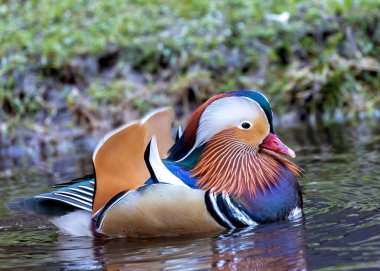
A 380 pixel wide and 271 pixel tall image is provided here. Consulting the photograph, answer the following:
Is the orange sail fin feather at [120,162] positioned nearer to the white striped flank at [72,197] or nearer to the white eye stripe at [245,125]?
the white striped flank at [72,197]

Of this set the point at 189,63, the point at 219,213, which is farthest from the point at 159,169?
the point at 189,63

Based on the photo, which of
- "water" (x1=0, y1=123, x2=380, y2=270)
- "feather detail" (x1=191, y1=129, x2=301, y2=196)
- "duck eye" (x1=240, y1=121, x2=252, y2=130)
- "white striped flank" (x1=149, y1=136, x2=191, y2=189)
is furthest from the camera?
"duck eye" (x1=240, y1=121, x2=252, y2=130)

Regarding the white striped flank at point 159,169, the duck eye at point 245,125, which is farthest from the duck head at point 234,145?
the white striped flank at point 159,169

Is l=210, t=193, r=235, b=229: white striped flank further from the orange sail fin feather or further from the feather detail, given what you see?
the orange sail fin feather

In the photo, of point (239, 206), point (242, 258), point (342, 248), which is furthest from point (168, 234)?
point (342, 248)

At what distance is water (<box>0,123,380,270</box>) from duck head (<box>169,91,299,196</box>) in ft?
0.91

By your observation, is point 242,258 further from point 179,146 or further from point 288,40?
point 288,40

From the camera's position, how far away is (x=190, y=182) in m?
4.19

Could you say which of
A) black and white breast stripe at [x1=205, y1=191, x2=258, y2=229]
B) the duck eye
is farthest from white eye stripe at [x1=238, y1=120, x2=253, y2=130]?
black and white breast stripe at [x1=205, y1=191, x2=258, y2=229]

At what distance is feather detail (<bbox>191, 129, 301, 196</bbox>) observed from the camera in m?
4.25

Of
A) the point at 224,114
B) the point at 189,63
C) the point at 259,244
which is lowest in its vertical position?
the point at 259,244

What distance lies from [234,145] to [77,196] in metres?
0.85

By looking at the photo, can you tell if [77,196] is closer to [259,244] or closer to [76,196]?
[76,196]

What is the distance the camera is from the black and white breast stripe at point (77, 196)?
4.32 meters
